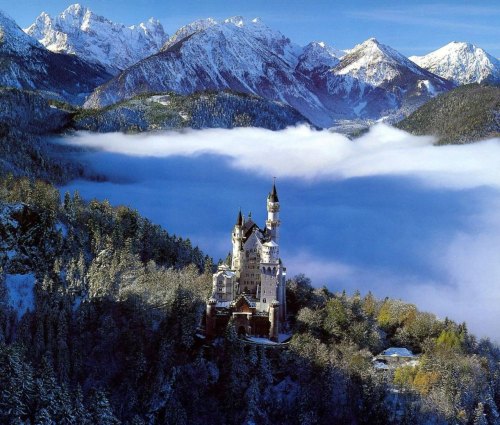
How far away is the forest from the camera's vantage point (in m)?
112

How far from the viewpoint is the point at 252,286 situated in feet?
442

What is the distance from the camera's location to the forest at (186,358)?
112 metres

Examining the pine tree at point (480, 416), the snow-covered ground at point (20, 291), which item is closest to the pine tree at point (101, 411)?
the snow-covered ground at point (20, 291)

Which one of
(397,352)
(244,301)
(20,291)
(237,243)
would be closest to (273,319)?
(244,301)

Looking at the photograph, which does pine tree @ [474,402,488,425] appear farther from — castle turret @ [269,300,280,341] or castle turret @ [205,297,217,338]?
castle turret @ [205,297,217,338]

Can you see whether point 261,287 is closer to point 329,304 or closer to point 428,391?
point 329,304

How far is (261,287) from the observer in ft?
411

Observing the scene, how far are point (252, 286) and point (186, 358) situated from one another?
80.3 feet

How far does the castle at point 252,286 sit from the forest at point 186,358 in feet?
13.4

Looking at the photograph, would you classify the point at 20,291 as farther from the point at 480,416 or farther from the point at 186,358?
the point at 480,416

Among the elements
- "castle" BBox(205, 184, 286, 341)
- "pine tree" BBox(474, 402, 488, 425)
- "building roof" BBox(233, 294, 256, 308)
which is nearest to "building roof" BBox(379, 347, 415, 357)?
"pine tree" BBox(474, 402, 488, 425)

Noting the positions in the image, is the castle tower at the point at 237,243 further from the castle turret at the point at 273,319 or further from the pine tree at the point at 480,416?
the pine tree at the point at 480,416

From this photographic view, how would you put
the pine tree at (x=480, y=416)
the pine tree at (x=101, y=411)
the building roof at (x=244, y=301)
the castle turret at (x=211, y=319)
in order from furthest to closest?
the building roof at (x=244, y=301)
the castle turret at (x=211, y=319)
the pine tree at (x=480, y=416)
the pine tree at (x=101, y=411)

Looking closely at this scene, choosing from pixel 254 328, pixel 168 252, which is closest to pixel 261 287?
pixel 254 328
